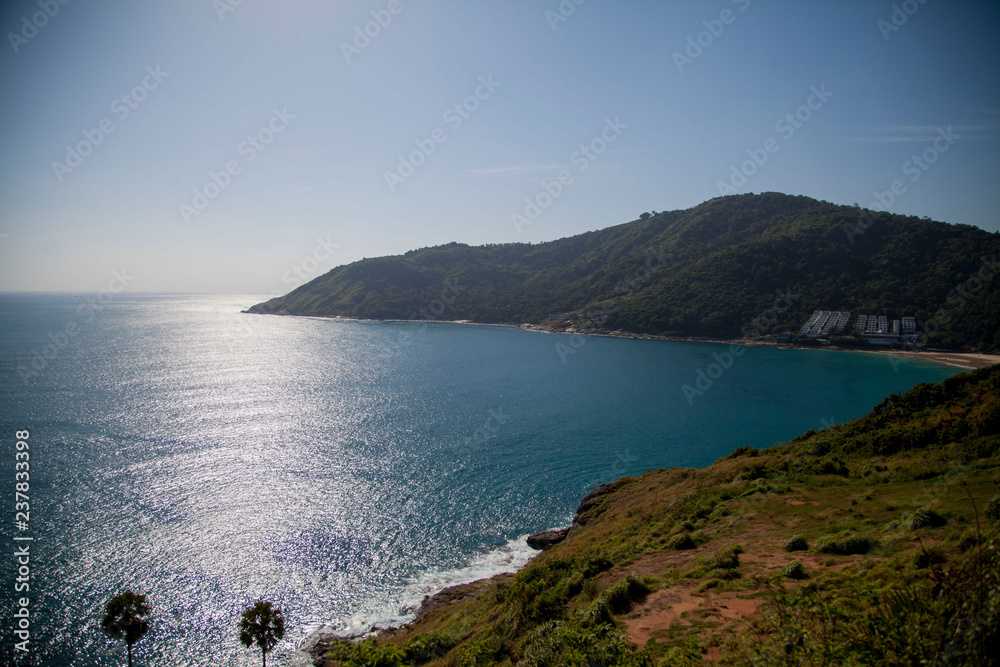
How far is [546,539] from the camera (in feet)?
96.8

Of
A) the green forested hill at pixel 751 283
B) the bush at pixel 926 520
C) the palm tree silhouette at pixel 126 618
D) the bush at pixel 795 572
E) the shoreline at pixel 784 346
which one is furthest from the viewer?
the green forested hill at pixel 751 283

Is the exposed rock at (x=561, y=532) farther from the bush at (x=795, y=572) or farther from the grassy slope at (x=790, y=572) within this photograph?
the bush at (x=795, y=572)

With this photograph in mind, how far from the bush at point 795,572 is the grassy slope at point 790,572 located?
5cm

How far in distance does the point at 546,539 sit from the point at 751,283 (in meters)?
132

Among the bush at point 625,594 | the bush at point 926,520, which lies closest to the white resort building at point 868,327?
the bush at point 926,520

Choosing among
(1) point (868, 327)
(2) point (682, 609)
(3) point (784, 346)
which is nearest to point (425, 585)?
(2) point (682, 609)

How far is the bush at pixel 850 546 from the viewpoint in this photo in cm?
1311

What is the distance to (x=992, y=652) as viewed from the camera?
163 inches

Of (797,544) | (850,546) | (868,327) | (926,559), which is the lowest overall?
(797,544)

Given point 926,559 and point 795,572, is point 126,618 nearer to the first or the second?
point 795,572

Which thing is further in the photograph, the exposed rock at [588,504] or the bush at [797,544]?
the exposed rock at [588,504]

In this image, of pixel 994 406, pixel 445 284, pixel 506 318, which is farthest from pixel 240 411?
pixel 445 284

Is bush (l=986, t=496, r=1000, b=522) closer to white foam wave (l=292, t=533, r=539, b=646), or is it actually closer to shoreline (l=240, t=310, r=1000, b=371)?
white foam wave (l=292, t=533, r=539, b=646)

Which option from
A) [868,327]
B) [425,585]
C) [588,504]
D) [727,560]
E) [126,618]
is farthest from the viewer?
[868,327]
